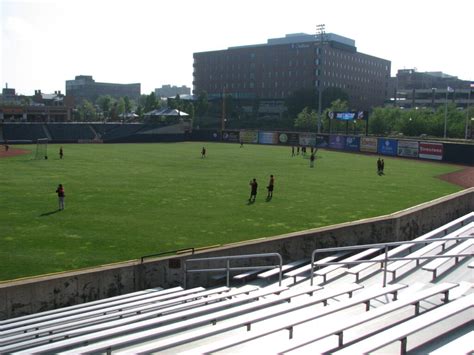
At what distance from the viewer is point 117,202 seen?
25.5m

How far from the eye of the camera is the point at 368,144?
65.2 meters

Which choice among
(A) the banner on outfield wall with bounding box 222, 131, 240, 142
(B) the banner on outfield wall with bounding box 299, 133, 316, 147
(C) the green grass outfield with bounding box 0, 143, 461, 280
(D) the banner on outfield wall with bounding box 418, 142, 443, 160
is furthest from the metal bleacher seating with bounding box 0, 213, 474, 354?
(A) the banner on outfield wall with bounding box 222, 131, 240, 142

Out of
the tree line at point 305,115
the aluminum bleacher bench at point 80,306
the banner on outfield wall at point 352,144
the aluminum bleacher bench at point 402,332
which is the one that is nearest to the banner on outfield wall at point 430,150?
the banner on outfield wall at point 352,144

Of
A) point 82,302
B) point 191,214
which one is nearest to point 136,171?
point 191,214

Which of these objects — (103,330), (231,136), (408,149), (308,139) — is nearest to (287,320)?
(103,330)

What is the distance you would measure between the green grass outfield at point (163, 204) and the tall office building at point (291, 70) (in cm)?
9124

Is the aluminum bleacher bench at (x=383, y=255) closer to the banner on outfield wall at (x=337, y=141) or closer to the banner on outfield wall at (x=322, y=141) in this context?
the banner on outfield wall at (x=337, y=141)

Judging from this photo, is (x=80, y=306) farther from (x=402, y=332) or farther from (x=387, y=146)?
(x=387, y=146)

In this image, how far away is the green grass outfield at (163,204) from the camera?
17.0 m

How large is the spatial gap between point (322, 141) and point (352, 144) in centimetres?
591

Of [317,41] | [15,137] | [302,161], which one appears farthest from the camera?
[317,41]

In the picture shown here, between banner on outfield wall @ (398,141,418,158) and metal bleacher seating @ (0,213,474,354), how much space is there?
151 ft

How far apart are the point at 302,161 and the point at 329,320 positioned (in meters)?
43.4

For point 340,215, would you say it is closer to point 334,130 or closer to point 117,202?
point 117,202
